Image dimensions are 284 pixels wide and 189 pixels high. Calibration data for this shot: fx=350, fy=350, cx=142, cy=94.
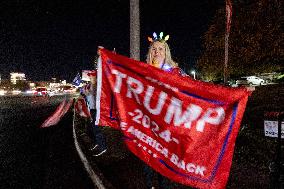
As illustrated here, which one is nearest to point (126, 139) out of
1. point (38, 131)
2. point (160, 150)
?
point (160, 150)

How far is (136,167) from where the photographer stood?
6410 millimetres

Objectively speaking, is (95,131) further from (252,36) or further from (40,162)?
(252,36)

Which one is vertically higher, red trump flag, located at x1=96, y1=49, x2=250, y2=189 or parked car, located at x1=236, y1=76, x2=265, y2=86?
red trump flag, located at x1=96, y1=49, x2=250, y2=189

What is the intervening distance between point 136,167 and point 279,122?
3264 mm

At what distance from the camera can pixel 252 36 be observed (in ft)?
71.3

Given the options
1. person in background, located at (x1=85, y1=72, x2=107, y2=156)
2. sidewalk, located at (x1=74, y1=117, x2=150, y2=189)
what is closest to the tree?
person in background, located at (x1=85, y1=72, x2=107, y2=156)

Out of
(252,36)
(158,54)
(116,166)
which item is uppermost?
(158,54)

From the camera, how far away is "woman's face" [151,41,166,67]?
442 cm

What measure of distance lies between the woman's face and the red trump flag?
2.30ft

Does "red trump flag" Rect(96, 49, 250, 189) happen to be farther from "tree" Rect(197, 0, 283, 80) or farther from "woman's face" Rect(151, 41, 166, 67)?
"tree" Rect(197, 0, 283, 80)

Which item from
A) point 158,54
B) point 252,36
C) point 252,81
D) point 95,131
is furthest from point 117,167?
point 252,81

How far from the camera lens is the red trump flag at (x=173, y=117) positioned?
10.9 ft

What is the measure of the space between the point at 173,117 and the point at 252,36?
19665mm

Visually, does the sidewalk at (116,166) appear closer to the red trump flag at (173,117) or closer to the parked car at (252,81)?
the red trump flag at (173,117)
